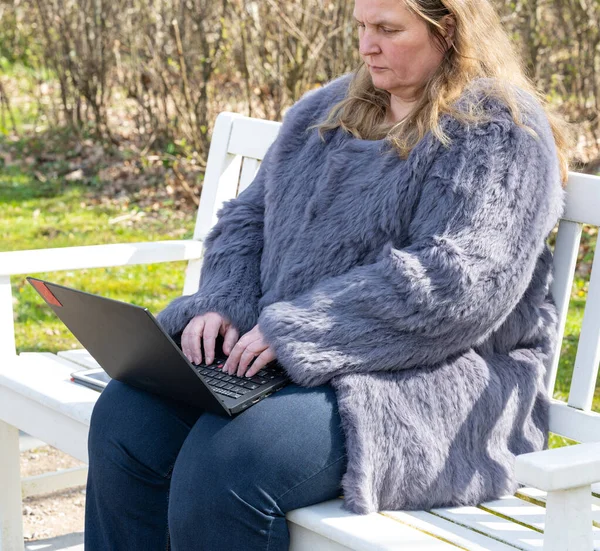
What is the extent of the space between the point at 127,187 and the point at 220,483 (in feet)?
19.5

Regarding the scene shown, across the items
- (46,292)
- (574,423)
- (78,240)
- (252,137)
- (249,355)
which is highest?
(252,137)

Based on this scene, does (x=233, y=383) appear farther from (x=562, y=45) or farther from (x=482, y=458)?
(x=562, y=45)

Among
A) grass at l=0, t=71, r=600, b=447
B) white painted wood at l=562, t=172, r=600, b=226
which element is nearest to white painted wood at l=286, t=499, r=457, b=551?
white painted wood at l=562, t=172, r=600, b=226

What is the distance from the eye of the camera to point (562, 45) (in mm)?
6461

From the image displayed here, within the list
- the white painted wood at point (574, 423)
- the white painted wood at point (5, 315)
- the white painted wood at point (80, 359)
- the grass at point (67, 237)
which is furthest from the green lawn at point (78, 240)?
the white painted wood at point (5, 315)

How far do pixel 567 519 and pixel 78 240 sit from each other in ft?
16.5

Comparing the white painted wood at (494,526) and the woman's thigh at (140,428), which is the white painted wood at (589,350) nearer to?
the white painted wood at (494,526)

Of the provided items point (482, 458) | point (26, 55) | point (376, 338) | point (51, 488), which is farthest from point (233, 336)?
point (26, 55)

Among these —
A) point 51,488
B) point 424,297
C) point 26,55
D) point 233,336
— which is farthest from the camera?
point 26,55

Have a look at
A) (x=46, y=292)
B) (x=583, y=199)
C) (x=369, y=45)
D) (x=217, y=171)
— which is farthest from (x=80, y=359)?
(x=583, y=199)

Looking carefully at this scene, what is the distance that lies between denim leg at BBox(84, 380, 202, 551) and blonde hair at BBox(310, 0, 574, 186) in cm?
83

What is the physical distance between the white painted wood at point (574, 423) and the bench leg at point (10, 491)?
1571 mm

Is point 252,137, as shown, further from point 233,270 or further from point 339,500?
point 339,500

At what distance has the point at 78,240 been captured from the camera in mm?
6332
